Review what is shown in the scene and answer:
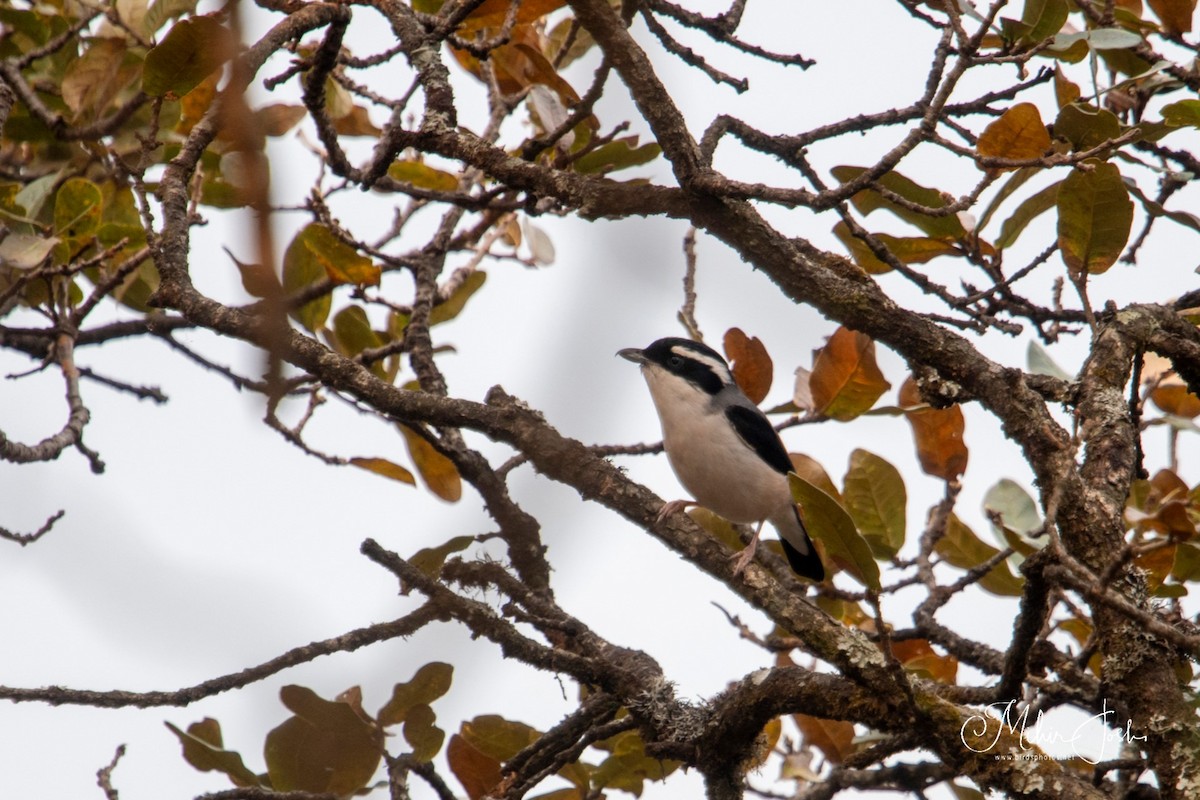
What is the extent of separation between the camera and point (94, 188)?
4977 mm

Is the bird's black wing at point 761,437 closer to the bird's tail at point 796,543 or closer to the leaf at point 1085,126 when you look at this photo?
the bird's tail at point 796,543

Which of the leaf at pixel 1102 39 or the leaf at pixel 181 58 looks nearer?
the leaf at pixel 181 58

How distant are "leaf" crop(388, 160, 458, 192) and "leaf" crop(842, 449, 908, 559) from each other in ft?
7.69

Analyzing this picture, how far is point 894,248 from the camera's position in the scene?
184 inches

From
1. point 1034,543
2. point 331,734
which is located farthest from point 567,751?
point 1034,543

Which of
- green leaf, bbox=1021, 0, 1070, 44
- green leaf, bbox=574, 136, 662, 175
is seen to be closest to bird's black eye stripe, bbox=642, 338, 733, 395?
green leaf, bbox=574, 136, 662, 175

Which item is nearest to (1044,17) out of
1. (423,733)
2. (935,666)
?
(935,666)

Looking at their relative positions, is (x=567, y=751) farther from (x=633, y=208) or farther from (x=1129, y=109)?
(x=1129, y=109)

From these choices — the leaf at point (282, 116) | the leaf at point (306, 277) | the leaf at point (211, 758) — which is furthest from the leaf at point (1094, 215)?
the leaf at point (282, 116)

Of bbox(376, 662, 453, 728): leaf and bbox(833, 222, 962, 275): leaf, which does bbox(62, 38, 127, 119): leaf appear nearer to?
bbox(376, 662, 453, 728): leaf

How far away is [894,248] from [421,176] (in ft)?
7.39

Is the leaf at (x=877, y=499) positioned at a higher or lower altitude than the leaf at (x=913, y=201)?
lower

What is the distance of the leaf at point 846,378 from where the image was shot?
201 inches

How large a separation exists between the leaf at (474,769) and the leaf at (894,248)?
2.45m
